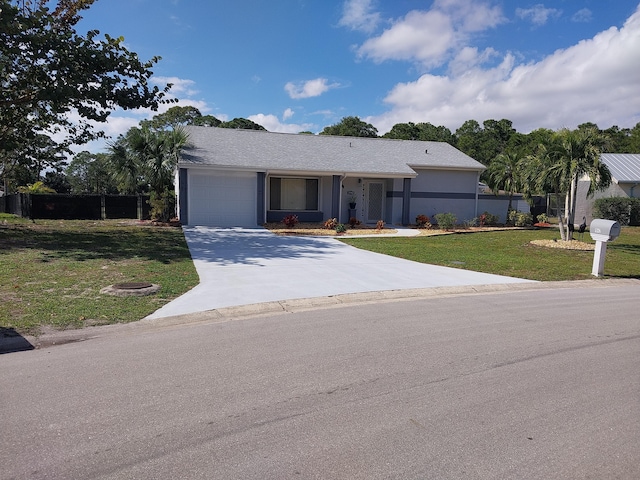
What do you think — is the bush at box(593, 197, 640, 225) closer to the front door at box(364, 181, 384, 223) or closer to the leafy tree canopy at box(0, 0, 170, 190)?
the front door at box(364, 181, 384, 223)

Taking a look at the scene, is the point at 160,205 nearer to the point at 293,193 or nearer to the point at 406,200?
the point at 293,193

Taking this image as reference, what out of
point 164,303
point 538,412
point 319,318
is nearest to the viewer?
point 538,412

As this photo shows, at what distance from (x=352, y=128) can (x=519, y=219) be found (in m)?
35.5

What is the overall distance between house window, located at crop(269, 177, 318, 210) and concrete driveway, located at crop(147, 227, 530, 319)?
21.6 ft

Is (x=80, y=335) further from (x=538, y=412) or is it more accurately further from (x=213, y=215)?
(x=213, y=215)

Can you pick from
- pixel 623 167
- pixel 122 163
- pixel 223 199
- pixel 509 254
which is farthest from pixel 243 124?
pixel 509 254

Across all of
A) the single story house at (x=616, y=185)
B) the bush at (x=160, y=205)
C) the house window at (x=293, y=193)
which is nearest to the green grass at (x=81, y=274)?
the bush at (x=160, y=205)

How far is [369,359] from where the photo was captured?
5.11 metres

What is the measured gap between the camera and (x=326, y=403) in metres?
4.02

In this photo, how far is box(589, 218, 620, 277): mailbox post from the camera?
1116cm

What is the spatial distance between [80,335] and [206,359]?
1963mm

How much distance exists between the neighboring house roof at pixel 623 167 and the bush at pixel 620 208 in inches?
56.8

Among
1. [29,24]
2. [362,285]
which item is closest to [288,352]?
[362,285]

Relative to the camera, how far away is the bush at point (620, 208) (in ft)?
87.4
